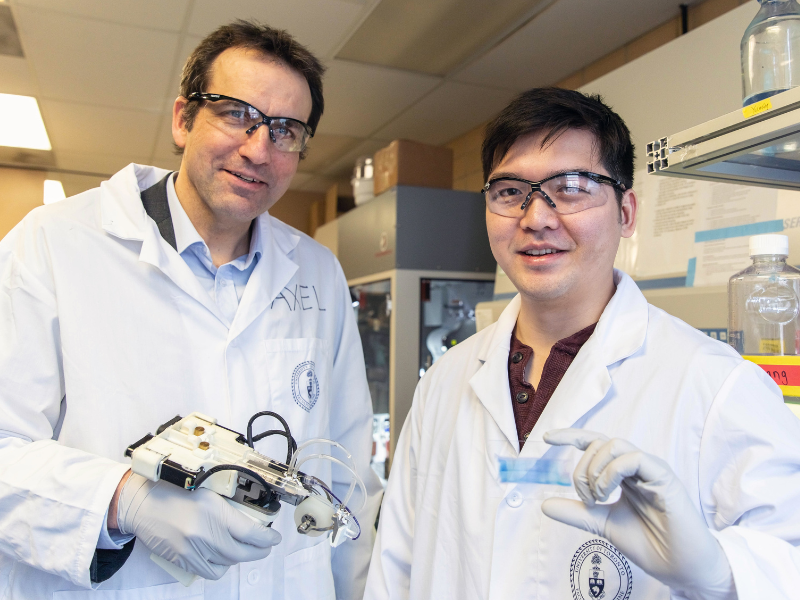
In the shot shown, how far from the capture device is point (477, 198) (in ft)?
10.0

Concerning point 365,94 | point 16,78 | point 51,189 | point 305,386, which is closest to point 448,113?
point 365,94

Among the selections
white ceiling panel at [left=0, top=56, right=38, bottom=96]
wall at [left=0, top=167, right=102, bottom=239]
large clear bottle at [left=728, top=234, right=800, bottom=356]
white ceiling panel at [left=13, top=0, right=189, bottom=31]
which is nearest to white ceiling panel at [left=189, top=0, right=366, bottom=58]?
white ceiling panel at [left=13, top=0, right=189, bottom=31]

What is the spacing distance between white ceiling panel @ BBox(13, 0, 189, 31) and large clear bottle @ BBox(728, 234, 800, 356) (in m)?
2.38

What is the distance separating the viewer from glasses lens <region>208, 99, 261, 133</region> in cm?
128

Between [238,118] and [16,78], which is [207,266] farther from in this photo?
[16,78]

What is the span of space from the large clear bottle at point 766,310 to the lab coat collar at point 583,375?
16.4 inches

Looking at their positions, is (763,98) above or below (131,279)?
above

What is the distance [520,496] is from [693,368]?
327 millimetres

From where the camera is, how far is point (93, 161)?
4762 mm

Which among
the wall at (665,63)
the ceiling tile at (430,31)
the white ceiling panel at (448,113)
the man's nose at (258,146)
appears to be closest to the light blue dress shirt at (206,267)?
the man's nose at (258,146)

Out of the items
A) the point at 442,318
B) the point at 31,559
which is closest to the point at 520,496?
the point at 31,559

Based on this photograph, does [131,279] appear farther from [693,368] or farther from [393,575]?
[693,368]

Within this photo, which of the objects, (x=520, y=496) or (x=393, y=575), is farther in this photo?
(x=393, y=575)

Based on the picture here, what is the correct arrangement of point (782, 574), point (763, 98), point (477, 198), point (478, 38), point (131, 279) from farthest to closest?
point (477, 198) → point (478, 38) → point (131, 279) → point (763, 98) → point (782, 574)
